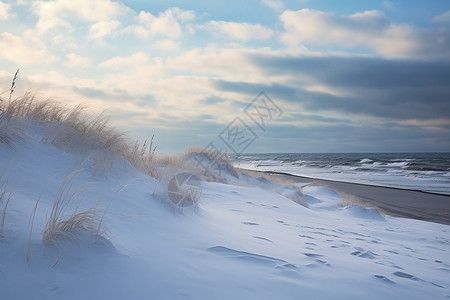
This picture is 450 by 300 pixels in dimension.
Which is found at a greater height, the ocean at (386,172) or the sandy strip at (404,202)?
the ocean at (386,172)

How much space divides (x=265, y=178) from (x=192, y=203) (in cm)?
762

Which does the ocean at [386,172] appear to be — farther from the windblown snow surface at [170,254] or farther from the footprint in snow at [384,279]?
the footprint in snow at [384,279]

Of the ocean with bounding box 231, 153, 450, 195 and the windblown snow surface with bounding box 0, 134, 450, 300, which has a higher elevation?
the ocean with bounding box 231, 153, 450, 195

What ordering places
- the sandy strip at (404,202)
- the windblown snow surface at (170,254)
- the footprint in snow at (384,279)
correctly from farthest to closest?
1. the sandy strip at (404,202)
2. the footprint in snow at (384,279)
3. the windblown snow surface at (170,254)

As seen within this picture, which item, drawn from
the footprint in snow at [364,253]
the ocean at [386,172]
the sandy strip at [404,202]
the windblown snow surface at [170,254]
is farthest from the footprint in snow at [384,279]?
the ocean at [386,172]

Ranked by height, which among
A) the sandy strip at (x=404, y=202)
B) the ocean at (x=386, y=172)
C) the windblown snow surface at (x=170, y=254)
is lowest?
the windblown snow surface at (x=170, y=254)

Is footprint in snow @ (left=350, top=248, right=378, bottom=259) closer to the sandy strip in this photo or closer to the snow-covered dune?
the snow-covered dune

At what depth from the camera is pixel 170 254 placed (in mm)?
2016

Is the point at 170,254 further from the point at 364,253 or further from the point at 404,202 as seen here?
the point at 404,202

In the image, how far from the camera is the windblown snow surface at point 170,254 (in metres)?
1.55

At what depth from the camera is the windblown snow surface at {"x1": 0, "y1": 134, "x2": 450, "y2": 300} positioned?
1.55m

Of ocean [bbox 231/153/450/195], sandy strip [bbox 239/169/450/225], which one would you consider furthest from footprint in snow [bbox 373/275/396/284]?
ocean [bbox 231/153/450/195]

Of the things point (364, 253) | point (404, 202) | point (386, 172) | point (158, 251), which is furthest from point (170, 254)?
point (386, 172)

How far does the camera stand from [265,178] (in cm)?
1082
